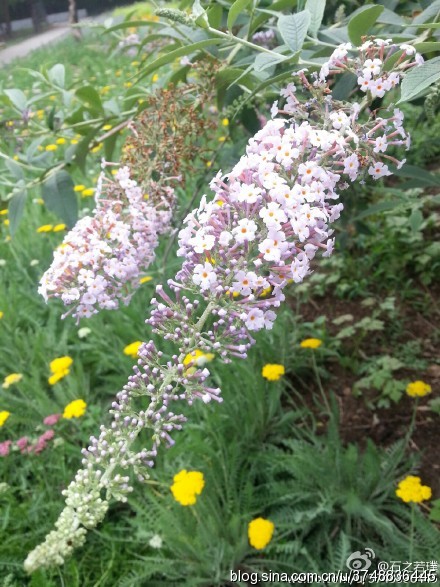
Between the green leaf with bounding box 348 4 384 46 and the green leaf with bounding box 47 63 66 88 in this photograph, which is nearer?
the green leaf with bounding box 348 4 384 46

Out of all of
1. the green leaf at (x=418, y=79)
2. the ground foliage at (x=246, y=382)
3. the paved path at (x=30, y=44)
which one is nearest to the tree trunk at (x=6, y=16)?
the paved path at (x=30, y=44)

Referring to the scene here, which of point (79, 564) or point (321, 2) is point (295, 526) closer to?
point (79, 564)

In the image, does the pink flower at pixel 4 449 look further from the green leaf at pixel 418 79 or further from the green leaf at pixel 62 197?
the green leaf at pixel 418 79

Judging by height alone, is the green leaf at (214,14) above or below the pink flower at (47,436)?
above

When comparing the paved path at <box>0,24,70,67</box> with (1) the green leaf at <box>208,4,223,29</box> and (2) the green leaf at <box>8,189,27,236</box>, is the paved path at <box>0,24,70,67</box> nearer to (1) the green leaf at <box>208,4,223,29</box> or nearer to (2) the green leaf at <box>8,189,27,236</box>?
(2) the green leaf at <box>8,189,27,236</box>

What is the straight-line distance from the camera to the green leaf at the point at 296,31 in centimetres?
96

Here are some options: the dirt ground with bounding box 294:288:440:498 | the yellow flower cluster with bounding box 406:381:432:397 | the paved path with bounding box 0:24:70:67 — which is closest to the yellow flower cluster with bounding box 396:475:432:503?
the dirt ground with bounding box 294:288:440:498

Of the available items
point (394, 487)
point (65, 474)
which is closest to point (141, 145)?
point (65, 474)

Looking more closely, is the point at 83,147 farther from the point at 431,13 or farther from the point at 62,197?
the point at 431,13

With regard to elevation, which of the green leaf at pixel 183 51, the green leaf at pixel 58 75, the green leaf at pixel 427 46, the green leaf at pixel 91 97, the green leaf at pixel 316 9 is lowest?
the green leaf at pixel 91 97

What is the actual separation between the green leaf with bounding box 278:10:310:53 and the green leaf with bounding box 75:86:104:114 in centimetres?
61

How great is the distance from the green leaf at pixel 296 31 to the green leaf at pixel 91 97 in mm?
614

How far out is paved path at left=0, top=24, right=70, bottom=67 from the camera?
Answer: 11.2m

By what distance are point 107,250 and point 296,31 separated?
19.0 inches
